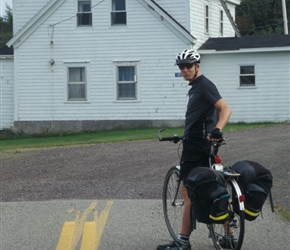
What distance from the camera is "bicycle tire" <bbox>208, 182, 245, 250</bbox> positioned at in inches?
281

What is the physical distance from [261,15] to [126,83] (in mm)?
30242

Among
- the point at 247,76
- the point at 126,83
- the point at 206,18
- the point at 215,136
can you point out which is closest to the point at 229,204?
the point at 215,136

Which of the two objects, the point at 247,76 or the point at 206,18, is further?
the point at 206,18

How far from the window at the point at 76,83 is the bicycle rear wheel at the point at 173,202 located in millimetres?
23307

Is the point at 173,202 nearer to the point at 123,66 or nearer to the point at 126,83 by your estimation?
the point at 126,83

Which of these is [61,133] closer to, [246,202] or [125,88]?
[125,88]

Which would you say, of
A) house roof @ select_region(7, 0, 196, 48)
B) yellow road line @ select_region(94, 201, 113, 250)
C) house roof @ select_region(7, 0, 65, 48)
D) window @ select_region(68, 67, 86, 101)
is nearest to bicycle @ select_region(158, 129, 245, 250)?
yellow road line @ select_region(94, 201, 113, 250)

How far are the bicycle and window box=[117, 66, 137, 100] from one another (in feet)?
74.5

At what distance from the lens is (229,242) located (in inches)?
299

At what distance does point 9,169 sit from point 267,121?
1613cm

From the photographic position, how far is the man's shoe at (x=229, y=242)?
7567 mm

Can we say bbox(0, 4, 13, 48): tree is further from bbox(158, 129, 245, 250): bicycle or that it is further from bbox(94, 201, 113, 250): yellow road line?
bbox(158, 129, 245, 250): bicycle

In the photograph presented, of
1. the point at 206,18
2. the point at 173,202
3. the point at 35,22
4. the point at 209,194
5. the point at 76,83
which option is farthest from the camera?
the point at 206,18

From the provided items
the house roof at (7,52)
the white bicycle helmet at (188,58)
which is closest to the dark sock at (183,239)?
the white bicycle helmet at (188,58)
